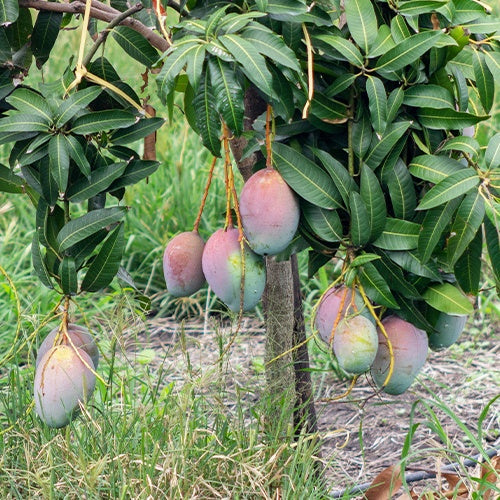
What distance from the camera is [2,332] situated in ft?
8.20

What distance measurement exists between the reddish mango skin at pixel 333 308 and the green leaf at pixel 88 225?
12.5 inches

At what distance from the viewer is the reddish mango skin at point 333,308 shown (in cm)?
118

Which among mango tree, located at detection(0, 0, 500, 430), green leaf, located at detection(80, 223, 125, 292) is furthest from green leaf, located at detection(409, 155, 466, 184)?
green leaf, located at detection(80, 223, 125, 292)

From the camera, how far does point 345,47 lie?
1105mm

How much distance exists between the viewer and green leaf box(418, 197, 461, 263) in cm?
111

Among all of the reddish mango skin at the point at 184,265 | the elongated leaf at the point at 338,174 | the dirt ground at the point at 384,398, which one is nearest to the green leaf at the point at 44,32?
the reddish mango skin at the point at 184,265

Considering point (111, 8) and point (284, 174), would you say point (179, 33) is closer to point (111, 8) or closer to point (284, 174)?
point (284, 174)

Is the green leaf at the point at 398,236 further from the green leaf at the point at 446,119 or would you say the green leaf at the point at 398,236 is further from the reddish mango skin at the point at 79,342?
the reddish mango skin at the point at 79,342

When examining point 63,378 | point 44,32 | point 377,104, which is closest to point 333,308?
point 377,104

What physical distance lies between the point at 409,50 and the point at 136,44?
0.41 metres

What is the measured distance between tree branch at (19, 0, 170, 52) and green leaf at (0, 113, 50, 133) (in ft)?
0.73

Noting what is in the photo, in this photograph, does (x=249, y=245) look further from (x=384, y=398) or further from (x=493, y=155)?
(x=384, y=398)

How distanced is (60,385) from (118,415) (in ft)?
1.64

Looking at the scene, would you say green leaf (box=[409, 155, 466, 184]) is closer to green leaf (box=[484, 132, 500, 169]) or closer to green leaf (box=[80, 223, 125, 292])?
green leaf (box=[484, 132, 500, 169])
